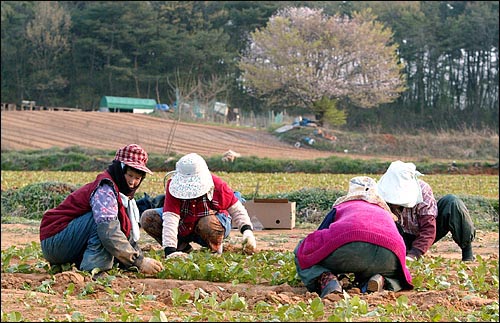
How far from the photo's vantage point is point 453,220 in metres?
8.03

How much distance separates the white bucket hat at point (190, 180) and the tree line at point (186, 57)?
4703cm

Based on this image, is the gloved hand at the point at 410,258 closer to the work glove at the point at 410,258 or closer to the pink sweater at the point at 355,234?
the work glove at the point at 410,258

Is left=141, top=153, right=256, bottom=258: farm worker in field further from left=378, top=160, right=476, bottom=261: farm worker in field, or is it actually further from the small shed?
the small shed

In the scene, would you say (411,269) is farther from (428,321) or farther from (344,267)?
(428,321)

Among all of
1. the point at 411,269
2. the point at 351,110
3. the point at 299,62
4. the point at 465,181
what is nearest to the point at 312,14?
the point at 299,62

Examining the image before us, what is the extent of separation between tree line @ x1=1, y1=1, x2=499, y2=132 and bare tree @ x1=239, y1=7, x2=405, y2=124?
188 inches

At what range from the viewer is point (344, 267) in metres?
5.96

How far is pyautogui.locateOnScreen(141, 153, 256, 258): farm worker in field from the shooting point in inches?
297

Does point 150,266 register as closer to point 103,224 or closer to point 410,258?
point 103,224

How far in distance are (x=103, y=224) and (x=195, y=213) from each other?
4.87ft

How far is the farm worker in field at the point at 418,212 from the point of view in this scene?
285 inches

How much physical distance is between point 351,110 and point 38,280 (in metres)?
50.5

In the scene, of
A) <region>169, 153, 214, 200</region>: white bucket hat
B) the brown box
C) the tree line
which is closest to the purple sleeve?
<region>169, 153, 214, 200</region>: white bucket hat

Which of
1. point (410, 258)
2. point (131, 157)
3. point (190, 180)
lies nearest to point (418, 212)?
point (410, 258)
